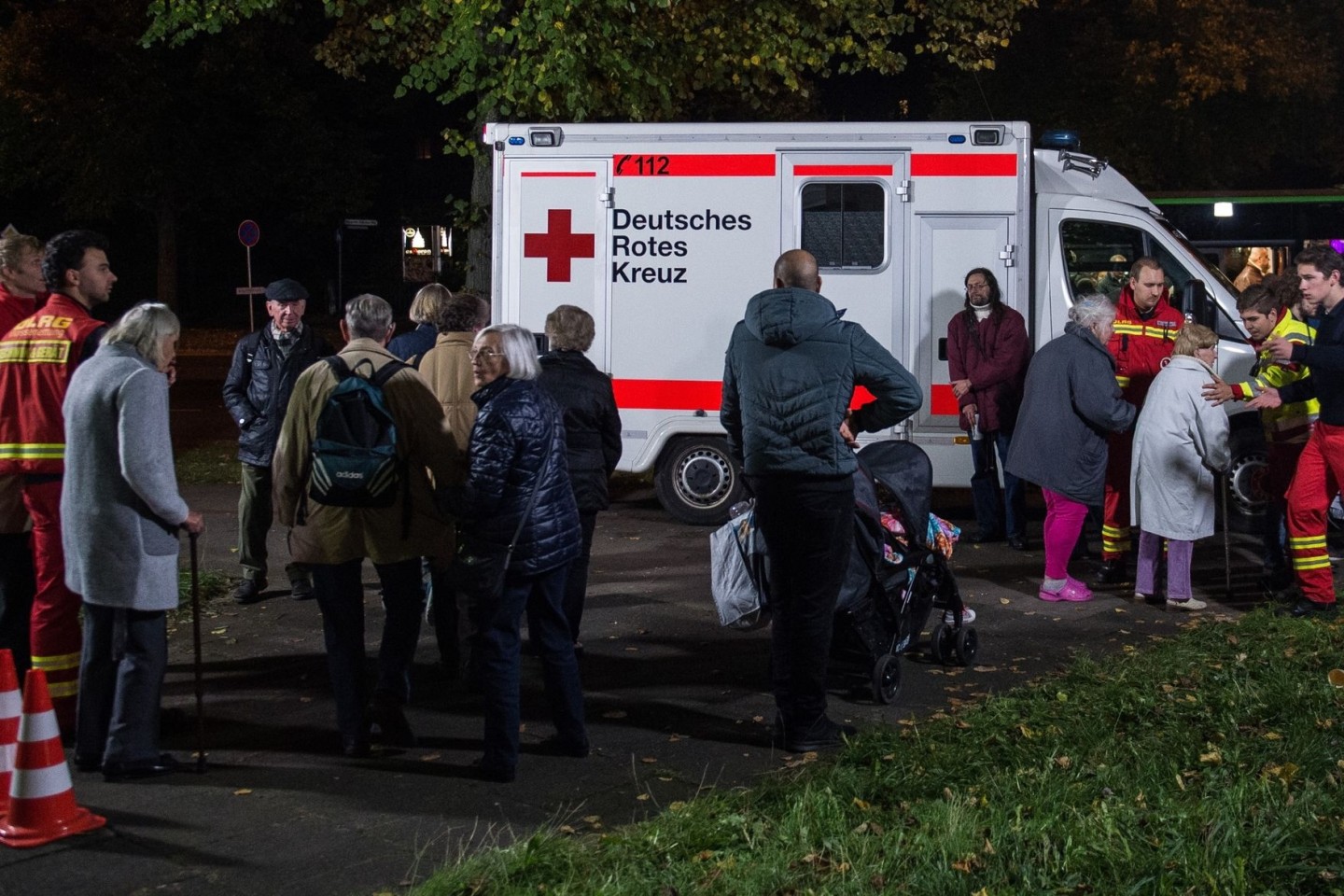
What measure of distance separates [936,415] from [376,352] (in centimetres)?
608

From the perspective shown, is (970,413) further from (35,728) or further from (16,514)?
(35,728)

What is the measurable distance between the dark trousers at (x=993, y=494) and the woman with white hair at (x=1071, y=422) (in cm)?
174

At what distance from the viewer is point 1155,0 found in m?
29.5

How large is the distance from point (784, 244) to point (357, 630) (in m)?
6.27

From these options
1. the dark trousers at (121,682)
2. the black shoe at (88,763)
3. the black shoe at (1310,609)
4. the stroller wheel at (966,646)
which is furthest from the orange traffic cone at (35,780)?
the black shoe at (1310,609)

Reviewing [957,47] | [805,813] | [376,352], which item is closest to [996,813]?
[805,813]

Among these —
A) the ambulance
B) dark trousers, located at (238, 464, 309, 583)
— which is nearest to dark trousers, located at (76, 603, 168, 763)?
dark trousers, located at (238, 464, 309, 583)

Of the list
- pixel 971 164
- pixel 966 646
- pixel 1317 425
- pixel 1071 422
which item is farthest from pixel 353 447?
pixel 971 164

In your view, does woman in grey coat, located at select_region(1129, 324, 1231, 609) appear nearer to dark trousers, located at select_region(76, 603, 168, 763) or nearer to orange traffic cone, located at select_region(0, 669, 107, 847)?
dark trousers, located at select_region(76, 603, 168, 763)

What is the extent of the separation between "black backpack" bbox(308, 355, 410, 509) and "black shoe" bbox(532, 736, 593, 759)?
1187 millimetres

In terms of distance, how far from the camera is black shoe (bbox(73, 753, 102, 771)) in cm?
603

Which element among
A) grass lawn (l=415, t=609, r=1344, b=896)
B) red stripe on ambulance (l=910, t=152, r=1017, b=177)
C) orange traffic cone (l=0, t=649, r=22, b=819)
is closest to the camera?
grass lawn (l=415, t=609, r=1344, b=896)

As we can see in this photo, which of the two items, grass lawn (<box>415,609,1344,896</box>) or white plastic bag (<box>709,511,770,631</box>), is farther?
white plastic bag (<box>709,511,770,631</box>)

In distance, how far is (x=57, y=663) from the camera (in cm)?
643
